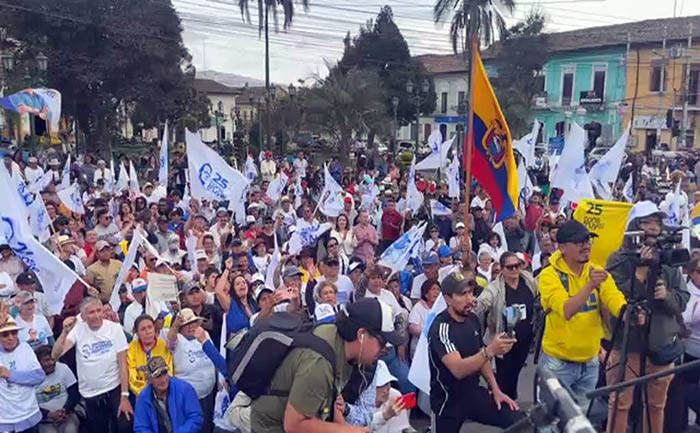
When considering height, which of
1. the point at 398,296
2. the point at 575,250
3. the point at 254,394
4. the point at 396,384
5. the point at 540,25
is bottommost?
the point at 396,384

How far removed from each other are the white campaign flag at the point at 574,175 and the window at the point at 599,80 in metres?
41.2

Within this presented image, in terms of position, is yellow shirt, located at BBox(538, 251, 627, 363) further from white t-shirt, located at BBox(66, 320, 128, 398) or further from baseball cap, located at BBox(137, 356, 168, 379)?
white t-shirt, located at BBox(66, 320, 128, 398)

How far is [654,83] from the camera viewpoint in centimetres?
4494

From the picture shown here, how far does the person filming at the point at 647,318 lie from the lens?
410 cm

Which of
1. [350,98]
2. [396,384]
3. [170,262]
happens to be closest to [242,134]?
[350,98]

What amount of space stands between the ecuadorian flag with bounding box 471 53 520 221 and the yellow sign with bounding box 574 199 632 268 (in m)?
1.85

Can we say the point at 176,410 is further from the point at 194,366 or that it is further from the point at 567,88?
the point at 567,88

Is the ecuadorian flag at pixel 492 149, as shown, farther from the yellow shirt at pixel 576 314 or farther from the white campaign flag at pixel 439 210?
the white campaign flag at pixel 439 210

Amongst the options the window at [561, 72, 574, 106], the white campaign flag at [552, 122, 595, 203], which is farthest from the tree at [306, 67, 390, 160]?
the window at [561, 72, 574, 106]

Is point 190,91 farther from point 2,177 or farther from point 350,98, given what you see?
point 2,177

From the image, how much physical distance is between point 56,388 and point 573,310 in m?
4.03

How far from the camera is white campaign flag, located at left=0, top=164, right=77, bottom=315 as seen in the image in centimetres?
613

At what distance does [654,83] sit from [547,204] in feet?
123

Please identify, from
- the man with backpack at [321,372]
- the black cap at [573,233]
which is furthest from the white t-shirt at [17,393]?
the black cap at [573,233]
